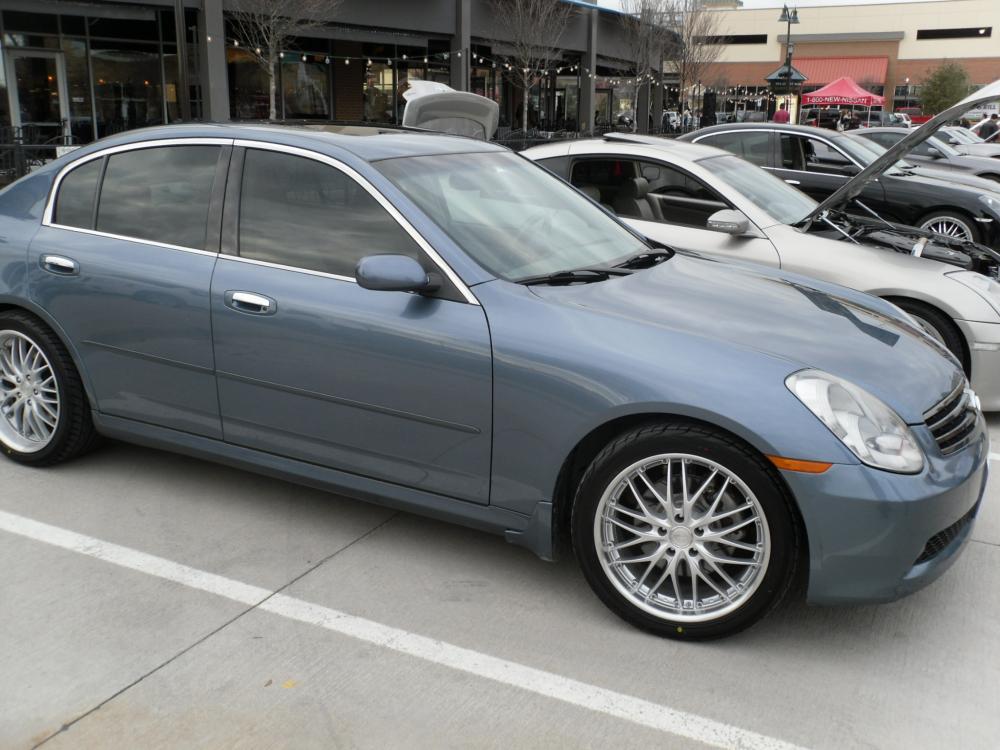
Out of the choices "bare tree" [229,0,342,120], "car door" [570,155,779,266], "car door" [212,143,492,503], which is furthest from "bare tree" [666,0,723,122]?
"car door" [212,143,492,503]

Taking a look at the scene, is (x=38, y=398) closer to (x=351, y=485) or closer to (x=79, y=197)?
(x=79, y=197)

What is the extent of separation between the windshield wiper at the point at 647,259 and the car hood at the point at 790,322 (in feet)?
0.24

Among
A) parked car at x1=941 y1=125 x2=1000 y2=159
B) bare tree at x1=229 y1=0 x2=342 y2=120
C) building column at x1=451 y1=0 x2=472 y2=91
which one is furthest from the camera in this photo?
building column at x1=451 y1=0 x2=472 y2=91

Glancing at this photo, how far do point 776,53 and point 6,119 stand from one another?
69.1 meters

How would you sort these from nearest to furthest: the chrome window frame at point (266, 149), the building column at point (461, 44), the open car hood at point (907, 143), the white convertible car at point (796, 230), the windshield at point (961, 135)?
the chrome window frame at point (266, 149), the open car hood at point (907, 143), the white convertible car at point (796, 230), the windshield at point (961, 135), the building column at point (461, 44)

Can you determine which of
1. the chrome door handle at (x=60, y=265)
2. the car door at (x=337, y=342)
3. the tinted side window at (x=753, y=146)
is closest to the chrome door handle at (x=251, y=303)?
the car door at (x=337, y=342)

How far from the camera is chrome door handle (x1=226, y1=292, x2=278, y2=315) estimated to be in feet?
12.6

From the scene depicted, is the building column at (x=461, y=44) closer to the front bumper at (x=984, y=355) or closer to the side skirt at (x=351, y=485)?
the front bumper at (x=984, y=355)

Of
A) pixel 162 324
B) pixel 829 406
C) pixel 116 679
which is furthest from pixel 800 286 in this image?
pixel 116 679

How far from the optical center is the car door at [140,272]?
4.07 meters

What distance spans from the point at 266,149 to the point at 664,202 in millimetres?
3322

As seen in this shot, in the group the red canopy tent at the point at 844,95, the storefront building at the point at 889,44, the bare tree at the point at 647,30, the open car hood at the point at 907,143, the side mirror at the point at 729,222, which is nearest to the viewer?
the open car hood at the point at 907,143

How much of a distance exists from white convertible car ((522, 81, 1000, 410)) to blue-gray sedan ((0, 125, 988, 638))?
65.1 inches

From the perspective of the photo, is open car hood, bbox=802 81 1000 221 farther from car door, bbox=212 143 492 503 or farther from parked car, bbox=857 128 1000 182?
parked car, bbox=857 128 1000 182
